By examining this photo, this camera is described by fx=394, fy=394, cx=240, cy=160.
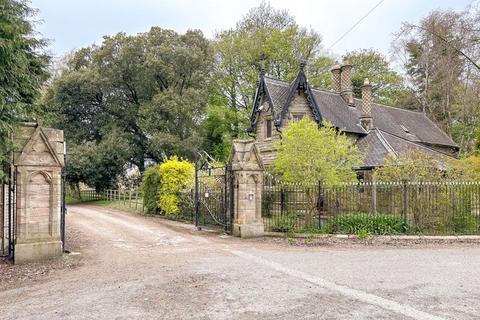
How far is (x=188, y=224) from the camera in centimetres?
1759

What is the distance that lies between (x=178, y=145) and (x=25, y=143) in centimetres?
2475

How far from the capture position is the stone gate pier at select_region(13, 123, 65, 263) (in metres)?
9.42

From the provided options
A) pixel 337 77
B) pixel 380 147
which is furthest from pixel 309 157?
pixel 337 77

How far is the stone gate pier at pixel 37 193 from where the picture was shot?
30.9ft

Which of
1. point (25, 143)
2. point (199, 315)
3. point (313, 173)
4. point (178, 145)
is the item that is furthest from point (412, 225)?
point (178, 145)

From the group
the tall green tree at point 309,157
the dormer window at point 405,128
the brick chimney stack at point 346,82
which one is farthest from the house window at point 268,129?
the dormer window at point 405,128

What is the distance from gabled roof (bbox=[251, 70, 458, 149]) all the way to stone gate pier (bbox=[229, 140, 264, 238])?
11342 mm

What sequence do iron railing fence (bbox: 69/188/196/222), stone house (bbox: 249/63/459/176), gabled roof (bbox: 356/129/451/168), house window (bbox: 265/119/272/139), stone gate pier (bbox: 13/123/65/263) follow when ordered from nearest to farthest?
stone gate pier (bbox: 13/123/65/263) < iron railing fence (bbox: 69/188/196/222) < gabled roof (bbox: 356/129/451/168) < stone house (bbox: 249/63/459/176) < house window (bbox: 265/119/272/139)

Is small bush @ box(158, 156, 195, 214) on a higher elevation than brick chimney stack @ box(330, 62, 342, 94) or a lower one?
lower

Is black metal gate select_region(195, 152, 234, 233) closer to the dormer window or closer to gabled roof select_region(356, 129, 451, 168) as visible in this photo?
gabled roof select_region(356, 129, 451, 168)

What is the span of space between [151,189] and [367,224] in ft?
41.3

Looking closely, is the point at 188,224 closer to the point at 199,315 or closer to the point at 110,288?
the point at 110,288

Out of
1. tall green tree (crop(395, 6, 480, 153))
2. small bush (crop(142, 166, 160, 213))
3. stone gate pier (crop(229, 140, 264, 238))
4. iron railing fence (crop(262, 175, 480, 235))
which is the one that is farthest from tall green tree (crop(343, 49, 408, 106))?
stone gate pier (crop(229, 140, 264, 238))

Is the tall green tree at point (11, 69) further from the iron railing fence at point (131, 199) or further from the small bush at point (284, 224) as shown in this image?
the iron railing fence at point (131, 199)
